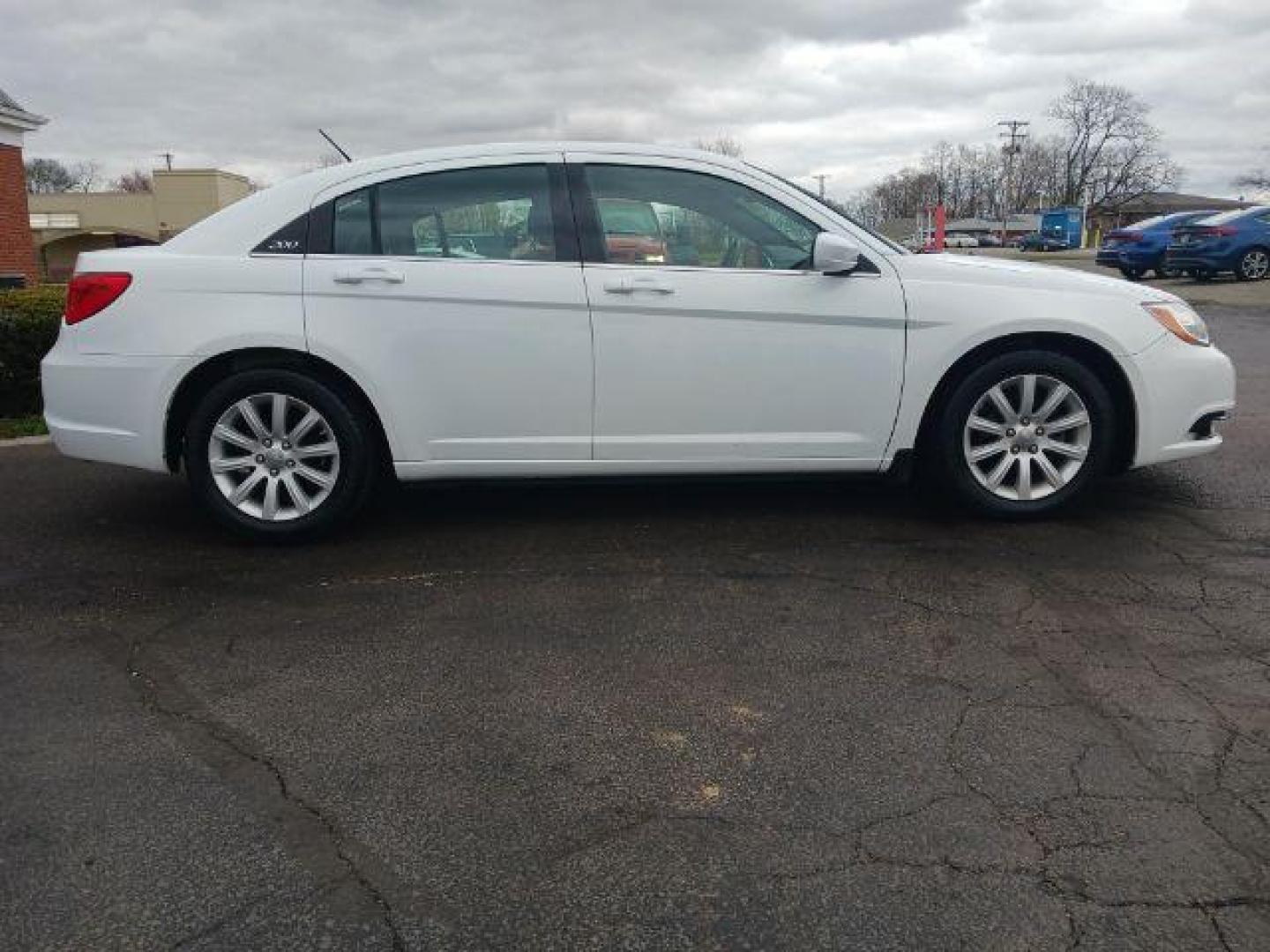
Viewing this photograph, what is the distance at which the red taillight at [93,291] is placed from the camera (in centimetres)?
456

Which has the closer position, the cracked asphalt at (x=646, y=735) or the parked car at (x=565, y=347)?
the cracked asphalt at (x=646, y=735)

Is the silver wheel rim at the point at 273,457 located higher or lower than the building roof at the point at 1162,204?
lower

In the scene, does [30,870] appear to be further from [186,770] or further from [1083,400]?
[1083,400]

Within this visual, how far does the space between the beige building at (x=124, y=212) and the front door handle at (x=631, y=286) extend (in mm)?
50856

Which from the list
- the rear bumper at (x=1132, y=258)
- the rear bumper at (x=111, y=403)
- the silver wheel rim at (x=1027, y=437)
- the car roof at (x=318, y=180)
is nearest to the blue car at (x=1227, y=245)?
the rear bumper at (x=1132, y=258)

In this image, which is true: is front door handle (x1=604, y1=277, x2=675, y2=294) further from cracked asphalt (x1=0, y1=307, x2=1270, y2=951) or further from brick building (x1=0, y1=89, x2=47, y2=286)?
brick building (x1=0, y1=89, x2=47, y2=286)

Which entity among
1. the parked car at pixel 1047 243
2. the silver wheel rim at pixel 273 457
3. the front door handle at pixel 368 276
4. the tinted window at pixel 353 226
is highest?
the parked car at pixel 1047 243

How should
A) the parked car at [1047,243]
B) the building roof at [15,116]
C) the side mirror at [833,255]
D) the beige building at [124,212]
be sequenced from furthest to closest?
the parked car at [1047,243]
the beige building at [124,212]
the building roof at [15,116]
the side mirror at [833,255]

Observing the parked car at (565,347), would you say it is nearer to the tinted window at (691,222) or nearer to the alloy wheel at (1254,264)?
the tinted window at (691,222)

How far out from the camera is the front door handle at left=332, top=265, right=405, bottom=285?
452cm

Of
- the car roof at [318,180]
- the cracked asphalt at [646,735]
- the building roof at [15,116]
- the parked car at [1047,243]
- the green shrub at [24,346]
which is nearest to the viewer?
the cracked asphalt at [646,735]

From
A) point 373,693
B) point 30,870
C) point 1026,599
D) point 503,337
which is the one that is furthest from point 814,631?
point 30,870

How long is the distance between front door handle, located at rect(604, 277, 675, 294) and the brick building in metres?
19.7

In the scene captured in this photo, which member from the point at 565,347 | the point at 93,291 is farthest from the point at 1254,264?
the point at 93,291
